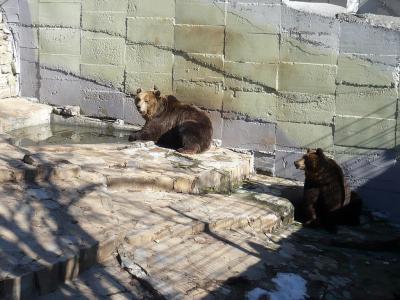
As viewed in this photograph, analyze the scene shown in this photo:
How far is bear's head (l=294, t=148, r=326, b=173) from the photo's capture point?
7500 mm

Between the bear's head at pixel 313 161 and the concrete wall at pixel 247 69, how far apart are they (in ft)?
2.26

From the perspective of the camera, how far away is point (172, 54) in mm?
8953

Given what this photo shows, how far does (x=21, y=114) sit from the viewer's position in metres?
9.20

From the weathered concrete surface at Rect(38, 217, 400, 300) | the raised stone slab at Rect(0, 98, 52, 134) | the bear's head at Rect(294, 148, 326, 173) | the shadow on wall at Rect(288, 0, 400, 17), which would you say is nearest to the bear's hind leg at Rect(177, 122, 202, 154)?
the bear's head at Rect(294, 148, 326, 173)

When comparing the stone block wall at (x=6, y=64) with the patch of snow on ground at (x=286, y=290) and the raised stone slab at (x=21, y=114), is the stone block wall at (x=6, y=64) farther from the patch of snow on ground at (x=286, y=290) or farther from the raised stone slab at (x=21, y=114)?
the patch of snow on ground at (x=286, y=290)

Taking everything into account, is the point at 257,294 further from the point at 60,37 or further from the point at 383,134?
the point at 60,37

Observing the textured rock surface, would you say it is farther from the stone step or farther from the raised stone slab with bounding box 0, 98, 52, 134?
the raised stone slab with bounding box 0, 98, 52, 134

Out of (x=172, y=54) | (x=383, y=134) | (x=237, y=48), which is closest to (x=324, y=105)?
(x=383, y=134)

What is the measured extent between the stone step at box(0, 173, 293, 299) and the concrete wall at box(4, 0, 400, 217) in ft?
5.48

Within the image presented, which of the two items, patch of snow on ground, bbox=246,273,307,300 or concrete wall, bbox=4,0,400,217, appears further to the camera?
concrete wall, bbox=4,0,400,217

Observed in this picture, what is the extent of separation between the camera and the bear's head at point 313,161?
750 centimetres

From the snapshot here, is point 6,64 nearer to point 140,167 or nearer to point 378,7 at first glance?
point 140,167

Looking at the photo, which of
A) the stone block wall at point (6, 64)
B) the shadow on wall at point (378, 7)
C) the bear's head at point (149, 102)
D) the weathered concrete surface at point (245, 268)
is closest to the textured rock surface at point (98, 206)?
the weathered concrete surface at point (245, 268)

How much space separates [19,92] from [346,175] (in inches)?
244
